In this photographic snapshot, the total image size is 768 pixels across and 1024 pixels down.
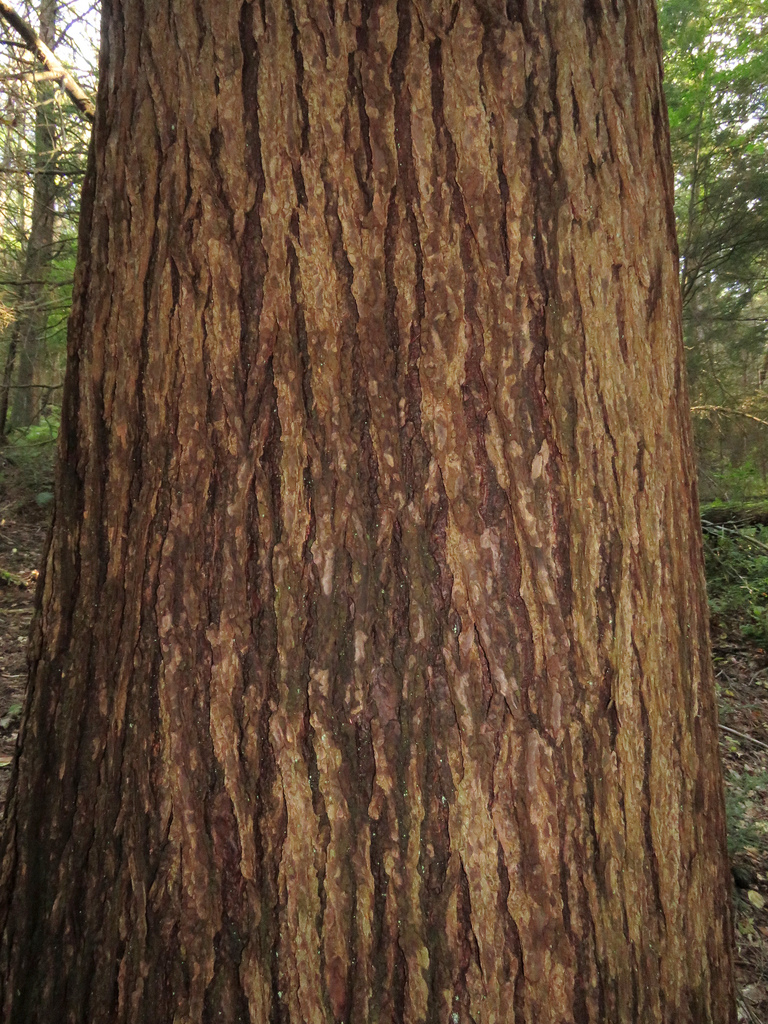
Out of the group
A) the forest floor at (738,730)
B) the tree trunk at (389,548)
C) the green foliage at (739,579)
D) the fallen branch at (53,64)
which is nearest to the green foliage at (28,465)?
the forest floor at (738,730)

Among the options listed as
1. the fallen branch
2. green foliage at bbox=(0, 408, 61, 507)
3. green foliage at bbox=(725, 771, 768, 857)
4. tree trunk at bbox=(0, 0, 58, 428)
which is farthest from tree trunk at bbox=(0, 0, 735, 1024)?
green foliage at bbox=(0, 408, 61, 507)

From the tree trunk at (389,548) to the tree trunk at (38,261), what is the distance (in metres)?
6.29

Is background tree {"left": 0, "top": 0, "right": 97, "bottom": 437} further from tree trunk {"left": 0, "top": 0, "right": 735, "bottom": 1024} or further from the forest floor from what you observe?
tree trunk {"left": 0, "top": 0, "right": 735, "bottom": 1024}

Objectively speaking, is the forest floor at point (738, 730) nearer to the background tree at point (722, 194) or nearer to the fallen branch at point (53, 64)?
the background tree at point (722, 194)

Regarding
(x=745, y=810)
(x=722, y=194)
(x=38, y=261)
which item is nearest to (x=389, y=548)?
(x=745, y=810)

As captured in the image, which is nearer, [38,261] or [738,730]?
[738,730]

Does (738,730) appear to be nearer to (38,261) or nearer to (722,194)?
(722,194)

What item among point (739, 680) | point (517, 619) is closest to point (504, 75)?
point (517, 619)

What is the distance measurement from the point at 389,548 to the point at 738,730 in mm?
3757

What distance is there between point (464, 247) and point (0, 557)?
6.70 m

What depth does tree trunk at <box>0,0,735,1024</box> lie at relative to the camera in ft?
4.11

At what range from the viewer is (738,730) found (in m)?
4.19

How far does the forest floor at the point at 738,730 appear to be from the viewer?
2.50 meters

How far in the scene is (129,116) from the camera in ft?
4.60
